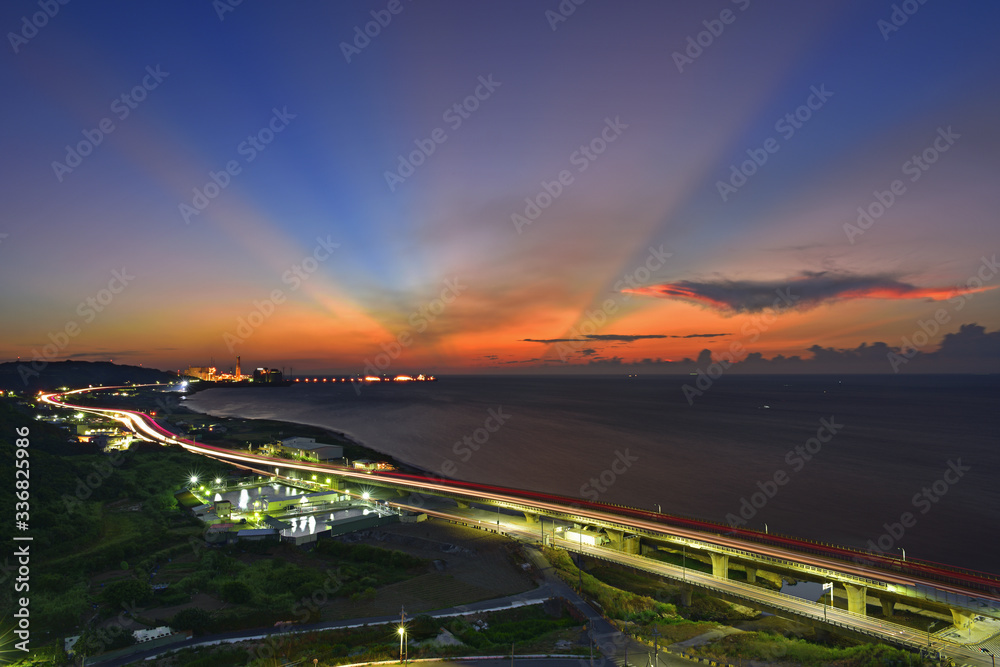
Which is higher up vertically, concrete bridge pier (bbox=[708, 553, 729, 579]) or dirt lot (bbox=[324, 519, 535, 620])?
concrete bridge pier (bbox=[708, 553, 729, 579])

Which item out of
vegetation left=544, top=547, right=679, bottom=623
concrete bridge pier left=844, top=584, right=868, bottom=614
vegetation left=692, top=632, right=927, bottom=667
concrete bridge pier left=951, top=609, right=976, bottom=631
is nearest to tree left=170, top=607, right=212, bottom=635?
vegetation left=544, top=547, right=679, bottom=623

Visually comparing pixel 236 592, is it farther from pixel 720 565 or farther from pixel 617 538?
pixel 720 565

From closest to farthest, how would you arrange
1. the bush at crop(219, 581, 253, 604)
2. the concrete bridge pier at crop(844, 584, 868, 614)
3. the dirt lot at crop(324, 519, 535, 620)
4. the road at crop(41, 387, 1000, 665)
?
the road at crop(41, 387, 1000, 665)
the bush at crop(219, 581, 253, 604)
the dirt lot at crop(324, 519, 535, 620)
the concrete bridge pier at crop(844, 584, 868, 614)

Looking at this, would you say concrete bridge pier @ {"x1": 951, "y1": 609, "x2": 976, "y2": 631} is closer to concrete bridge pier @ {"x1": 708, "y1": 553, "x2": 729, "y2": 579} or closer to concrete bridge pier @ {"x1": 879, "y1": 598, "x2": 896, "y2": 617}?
concrete bridge pier @ {"x1": 879, "y1": 598, "x2": 896, "y2": 617}

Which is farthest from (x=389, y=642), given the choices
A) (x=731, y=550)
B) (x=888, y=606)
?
(x=888, y=606)

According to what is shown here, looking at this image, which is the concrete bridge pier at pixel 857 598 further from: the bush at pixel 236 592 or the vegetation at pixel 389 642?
the bush at pixel 236 592

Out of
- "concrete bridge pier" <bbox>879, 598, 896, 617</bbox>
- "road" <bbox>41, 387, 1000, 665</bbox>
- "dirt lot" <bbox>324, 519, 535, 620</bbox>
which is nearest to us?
"road" <bbox>41, 387, 1000, 665</bbox>

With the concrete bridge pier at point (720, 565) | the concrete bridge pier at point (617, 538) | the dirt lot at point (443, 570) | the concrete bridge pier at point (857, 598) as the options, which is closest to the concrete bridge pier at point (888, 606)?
the concrete bridge pier at point (857, 598)

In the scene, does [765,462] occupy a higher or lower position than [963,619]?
higher
